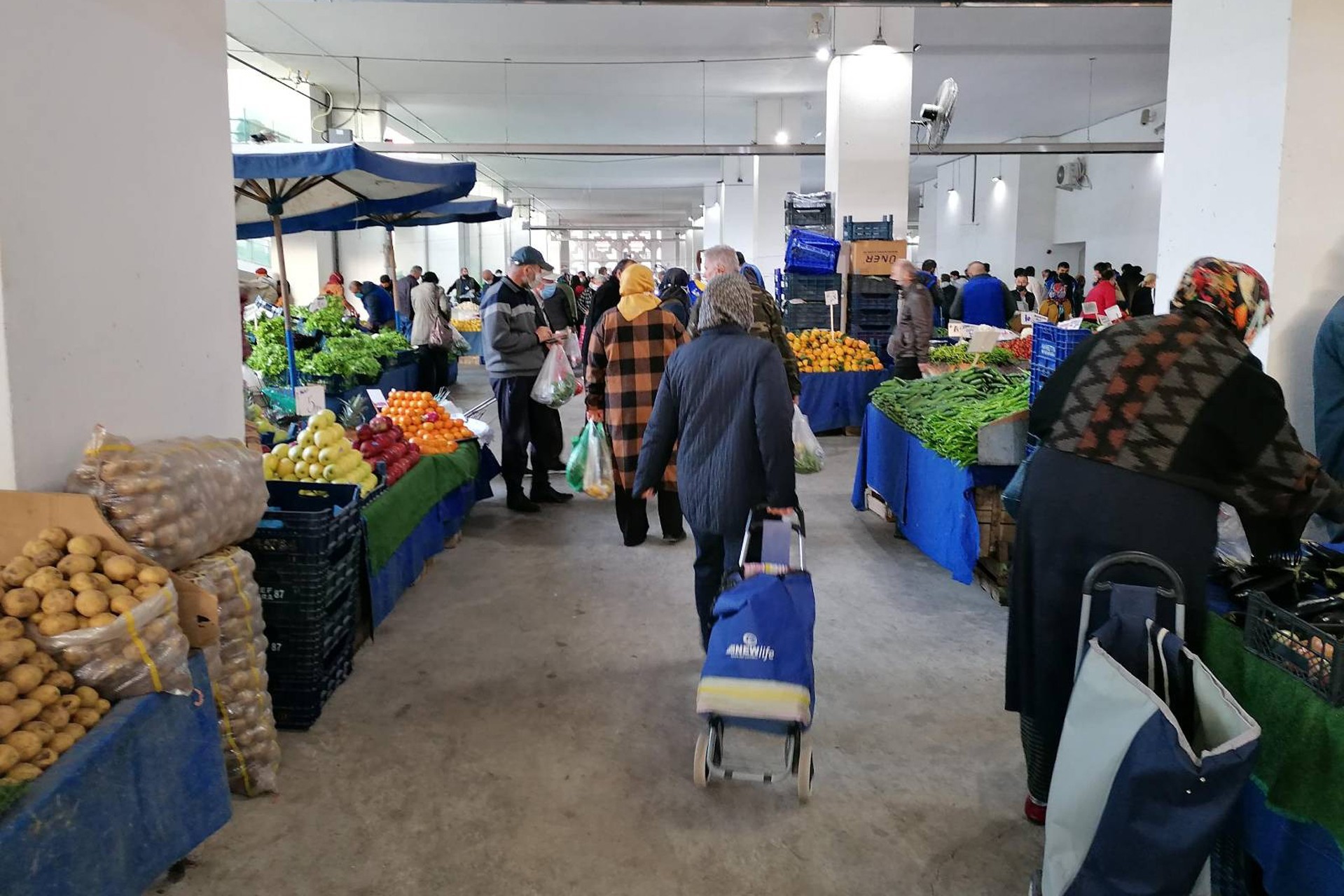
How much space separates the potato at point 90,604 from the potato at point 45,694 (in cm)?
18

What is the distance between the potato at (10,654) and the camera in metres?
2.15

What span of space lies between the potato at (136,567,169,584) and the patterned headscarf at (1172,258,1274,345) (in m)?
2.63

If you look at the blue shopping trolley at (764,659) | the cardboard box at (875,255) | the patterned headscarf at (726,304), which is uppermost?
the cardboard box at (875,255)

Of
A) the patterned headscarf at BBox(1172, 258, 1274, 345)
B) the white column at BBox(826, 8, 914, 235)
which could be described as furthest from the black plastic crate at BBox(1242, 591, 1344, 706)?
the white column at BBox(826, 8, 914, 235)

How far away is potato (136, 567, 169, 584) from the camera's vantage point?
2469mm

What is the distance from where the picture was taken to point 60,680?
227 centimetres

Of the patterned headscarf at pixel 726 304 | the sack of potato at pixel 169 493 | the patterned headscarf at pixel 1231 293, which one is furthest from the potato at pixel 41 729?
the patterned headscarf at pixel 1231 293

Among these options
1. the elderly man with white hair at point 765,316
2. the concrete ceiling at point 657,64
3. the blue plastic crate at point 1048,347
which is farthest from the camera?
the concrete ceiling at point 657,64

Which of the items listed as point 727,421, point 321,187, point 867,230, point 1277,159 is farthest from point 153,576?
point 867,230

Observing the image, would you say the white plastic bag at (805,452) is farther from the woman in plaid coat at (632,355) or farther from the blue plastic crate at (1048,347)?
the blue plastic crate at (1048,347)

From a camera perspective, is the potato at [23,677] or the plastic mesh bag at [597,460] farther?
the plastic mesh bag at [597,460]

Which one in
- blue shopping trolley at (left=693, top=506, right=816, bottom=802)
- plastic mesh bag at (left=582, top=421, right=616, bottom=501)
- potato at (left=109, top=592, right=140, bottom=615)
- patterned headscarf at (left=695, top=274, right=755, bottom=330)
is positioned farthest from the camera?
plastic mesh bag at (left=582, top=421, right=616, bottom=501)

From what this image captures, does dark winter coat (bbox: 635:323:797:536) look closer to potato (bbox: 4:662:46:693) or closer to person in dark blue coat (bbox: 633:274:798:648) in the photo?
person in dark blue coat (bbox: 633:274:798:648)

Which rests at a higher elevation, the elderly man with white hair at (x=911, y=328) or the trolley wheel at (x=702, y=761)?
the elderly man with white hair at (x=911, y=328)
